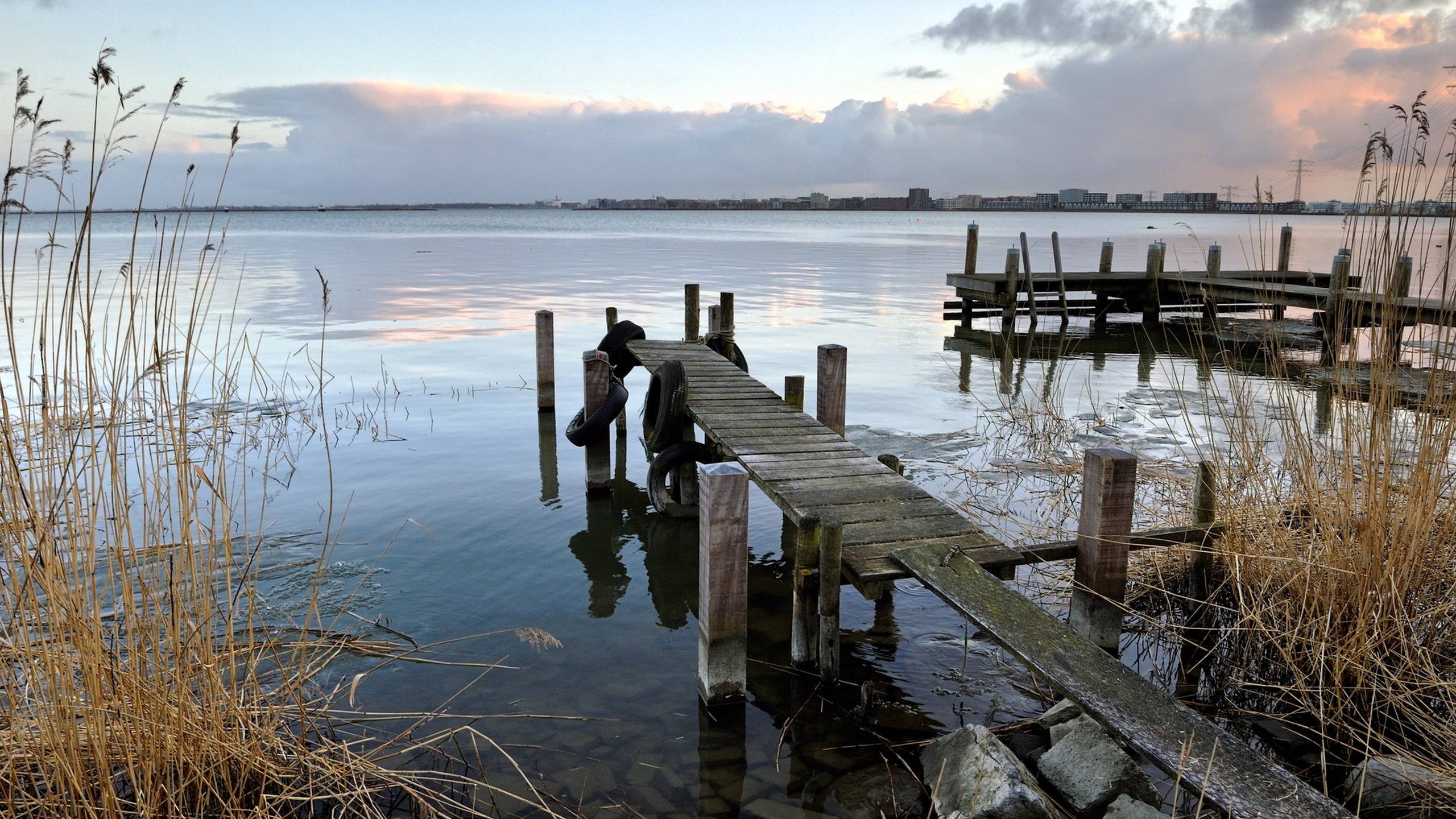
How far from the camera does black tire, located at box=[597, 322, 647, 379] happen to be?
10477 millimetres

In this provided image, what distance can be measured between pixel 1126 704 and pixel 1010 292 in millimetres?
18872

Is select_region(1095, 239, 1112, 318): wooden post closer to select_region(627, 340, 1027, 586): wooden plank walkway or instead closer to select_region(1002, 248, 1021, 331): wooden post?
select_region(1002, 248, 1021, 331): wooden post

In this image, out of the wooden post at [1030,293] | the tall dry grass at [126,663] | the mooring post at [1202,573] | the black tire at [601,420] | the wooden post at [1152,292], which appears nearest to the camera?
the tall dry grass at [126,663]

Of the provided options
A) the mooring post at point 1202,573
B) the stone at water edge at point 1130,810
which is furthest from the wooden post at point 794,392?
the stone at water edge at point 1130,810

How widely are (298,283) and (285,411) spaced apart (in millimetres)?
17975

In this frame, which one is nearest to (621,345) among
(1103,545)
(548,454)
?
(548,454)

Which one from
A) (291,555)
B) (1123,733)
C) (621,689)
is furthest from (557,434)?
(1123,733)

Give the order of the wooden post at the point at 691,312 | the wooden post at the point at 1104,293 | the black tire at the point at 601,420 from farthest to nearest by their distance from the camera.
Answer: the wooden post at the point at 1104,293, the wooden post at the point at 691,312, the black tire at the point at 601,420

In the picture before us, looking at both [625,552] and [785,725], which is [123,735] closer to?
[785,725]

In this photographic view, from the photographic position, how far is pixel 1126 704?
376cm

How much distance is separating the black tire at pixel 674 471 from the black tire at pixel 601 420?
0.60 metres

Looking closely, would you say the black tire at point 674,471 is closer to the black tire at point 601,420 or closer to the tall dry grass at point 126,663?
A: the black tire at point 601,420

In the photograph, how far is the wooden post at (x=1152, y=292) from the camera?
21828mm

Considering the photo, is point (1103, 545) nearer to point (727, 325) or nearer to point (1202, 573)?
point (1202, 573)
